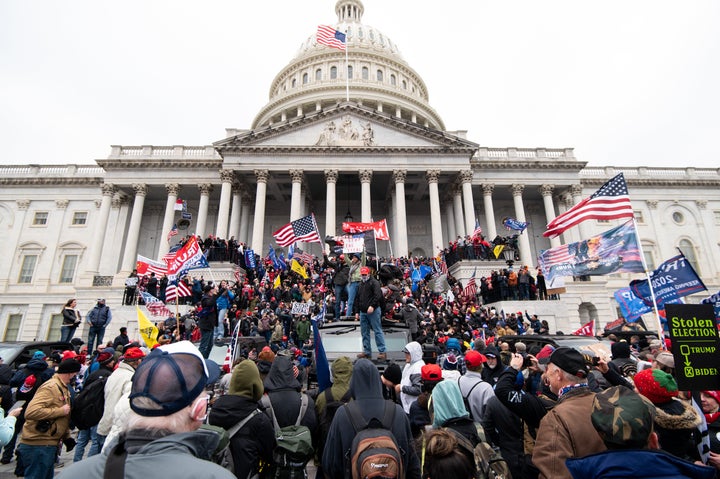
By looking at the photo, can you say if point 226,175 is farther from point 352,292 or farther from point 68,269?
point 352,292

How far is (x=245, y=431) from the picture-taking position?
11.6ft

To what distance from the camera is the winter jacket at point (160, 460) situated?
1572 millimetres

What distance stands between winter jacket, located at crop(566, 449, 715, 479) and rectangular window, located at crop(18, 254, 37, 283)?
47.8 meters

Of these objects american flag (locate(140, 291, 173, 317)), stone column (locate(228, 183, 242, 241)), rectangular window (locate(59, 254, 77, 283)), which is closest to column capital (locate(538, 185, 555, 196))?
stone column (locate(228, 183, 242, 241))

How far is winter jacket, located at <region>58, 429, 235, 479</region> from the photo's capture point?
5.16 ft

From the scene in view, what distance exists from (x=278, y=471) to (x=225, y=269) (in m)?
23.2

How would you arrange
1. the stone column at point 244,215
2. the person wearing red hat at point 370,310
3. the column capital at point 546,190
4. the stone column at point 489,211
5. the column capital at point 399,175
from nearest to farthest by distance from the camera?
the person wearing red hat at point 370,310 → the column capital at point 399,175 → the stone column at point 489,211 → the stone column at point 244,215 → the column capital at point 546,190

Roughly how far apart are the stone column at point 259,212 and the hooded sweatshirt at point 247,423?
1051 inches

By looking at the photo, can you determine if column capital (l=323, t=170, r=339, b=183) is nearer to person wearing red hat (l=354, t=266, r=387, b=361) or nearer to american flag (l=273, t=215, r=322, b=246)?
american flag (l=273, t=215, r=322, b=246)

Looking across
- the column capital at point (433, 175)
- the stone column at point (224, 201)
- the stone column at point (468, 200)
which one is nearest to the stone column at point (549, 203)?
the stone column at point (468, 200)

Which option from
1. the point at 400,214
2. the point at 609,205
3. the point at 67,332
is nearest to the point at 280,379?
the point at 609,205

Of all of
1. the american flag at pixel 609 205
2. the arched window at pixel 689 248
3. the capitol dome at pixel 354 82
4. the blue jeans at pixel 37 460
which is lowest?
the blue jeans at pixel 37 460

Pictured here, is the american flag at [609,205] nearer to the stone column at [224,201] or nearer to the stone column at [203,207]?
the stone column at [224,201]

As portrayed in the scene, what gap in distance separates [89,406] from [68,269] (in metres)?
40.2
